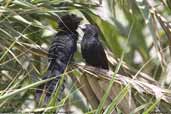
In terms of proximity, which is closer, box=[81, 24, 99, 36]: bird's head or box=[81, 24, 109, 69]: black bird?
box=[81, 24, 109, 69]: black bird

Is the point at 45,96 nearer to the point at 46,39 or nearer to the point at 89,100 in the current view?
the point at 89,100

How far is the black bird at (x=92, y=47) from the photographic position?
72.6 inches

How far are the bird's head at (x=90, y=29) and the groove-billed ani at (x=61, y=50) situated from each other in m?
0.03

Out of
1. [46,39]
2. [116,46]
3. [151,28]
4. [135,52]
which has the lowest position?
[135,52]

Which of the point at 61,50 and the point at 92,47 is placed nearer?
the point at 61,50

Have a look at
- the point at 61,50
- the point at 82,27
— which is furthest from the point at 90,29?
the point at 61,50

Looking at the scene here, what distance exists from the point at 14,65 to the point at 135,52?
160 cm

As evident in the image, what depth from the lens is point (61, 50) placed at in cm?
177

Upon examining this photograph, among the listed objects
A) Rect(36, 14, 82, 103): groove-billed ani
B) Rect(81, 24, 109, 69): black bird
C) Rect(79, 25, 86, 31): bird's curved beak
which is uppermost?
Rect(36, 14, 82, 103): groove-billed ani

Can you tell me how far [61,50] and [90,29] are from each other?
0.72ft

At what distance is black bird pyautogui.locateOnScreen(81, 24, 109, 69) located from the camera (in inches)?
72.6

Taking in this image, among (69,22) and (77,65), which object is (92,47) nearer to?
(69,22)

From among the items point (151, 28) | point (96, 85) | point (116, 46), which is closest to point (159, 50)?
point (151, 28)

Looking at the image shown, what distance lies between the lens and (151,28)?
1.89 m
